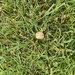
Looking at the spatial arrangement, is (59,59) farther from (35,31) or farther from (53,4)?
(53,4)

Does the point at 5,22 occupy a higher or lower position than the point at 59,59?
higher

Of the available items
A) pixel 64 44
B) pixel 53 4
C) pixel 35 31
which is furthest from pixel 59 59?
pixel 53 4

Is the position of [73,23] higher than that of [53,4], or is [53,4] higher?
[53,4]

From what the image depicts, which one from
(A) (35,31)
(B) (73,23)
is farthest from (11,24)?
(B) (73,23)

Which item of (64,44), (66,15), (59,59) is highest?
(66,15)

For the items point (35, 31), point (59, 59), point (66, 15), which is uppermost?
point (66, 15)

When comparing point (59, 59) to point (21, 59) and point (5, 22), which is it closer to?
point (21, 59)
